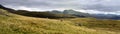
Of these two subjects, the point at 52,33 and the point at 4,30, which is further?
the point at 52,33

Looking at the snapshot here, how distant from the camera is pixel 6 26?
34406 millimetres

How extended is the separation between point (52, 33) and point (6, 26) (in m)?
6.27

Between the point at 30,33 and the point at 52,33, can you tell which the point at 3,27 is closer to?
the point at 30,33

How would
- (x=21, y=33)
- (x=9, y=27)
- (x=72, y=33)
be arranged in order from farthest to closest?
(x=72, y=33)
(x=9, y=27)
(x=21, y=33)

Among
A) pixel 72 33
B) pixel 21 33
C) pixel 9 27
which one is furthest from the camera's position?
pixel 72 33

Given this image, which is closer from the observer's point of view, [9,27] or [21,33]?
[21,33]

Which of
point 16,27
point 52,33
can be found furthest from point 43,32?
point 16,27

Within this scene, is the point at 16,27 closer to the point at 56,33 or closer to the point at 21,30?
the point at 21,30

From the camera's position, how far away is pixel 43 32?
1335 inches

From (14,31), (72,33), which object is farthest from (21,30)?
(72,33)

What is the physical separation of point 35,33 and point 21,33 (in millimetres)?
1824

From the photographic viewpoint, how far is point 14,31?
3278cm

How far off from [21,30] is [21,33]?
1.24 m

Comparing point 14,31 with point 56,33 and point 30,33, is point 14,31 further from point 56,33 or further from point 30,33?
point 56,33
